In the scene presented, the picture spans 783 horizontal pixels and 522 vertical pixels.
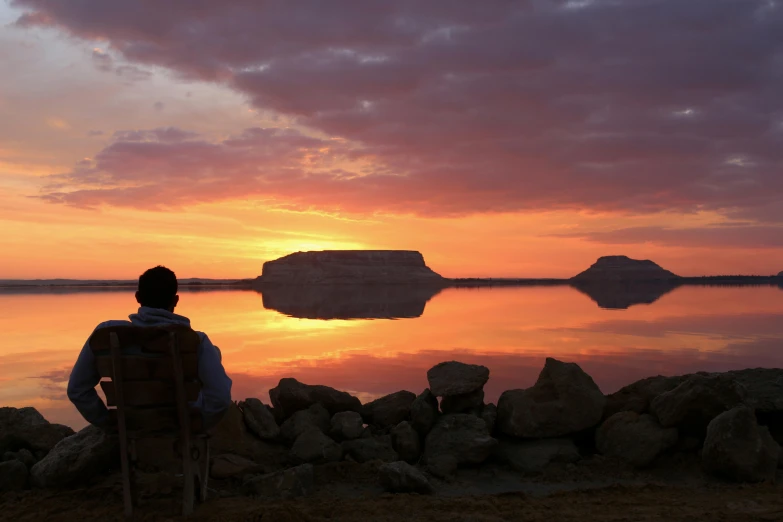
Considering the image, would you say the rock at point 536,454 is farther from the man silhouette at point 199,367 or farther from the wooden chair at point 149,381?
the wooden chair at point 149,381

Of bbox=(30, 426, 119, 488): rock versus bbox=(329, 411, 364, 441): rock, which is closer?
bbox=(30, 426, 119, 488): rock

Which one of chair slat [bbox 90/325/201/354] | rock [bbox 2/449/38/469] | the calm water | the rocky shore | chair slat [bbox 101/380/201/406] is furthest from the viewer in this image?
the calm water

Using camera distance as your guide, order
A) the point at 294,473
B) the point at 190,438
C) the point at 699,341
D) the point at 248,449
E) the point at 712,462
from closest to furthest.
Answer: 1. the point at 190,438
2. the point at 294,473
3. the point at 712,462
4. the point at 248,449
5. the point at 699,341

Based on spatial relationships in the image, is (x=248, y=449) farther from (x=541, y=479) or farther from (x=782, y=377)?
(x=782, y=377)

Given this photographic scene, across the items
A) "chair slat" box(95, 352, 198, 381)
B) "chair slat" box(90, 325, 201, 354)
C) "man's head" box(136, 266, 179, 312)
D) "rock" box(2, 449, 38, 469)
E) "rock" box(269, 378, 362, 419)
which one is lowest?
"rock" box(2, 449, 38, 469)

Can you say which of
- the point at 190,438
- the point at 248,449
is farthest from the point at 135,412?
the point at 248,449

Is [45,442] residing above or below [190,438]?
below

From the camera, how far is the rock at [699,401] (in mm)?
7547

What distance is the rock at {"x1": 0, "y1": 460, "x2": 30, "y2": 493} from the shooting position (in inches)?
253

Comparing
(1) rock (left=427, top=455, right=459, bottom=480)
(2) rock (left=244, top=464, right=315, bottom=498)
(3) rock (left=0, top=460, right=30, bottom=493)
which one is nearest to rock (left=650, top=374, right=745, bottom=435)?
(1) rock (left=427, top=455, right=459, bottom=480)

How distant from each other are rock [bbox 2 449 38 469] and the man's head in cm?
322

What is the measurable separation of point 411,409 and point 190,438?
3.83m

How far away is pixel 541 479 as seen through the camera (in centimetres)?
709

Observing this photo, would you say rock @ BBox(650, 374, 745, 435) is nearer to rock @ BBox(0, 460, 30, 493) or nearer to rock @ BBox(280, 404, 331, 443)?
rock @ BBox(280, 404, 331, 443)
